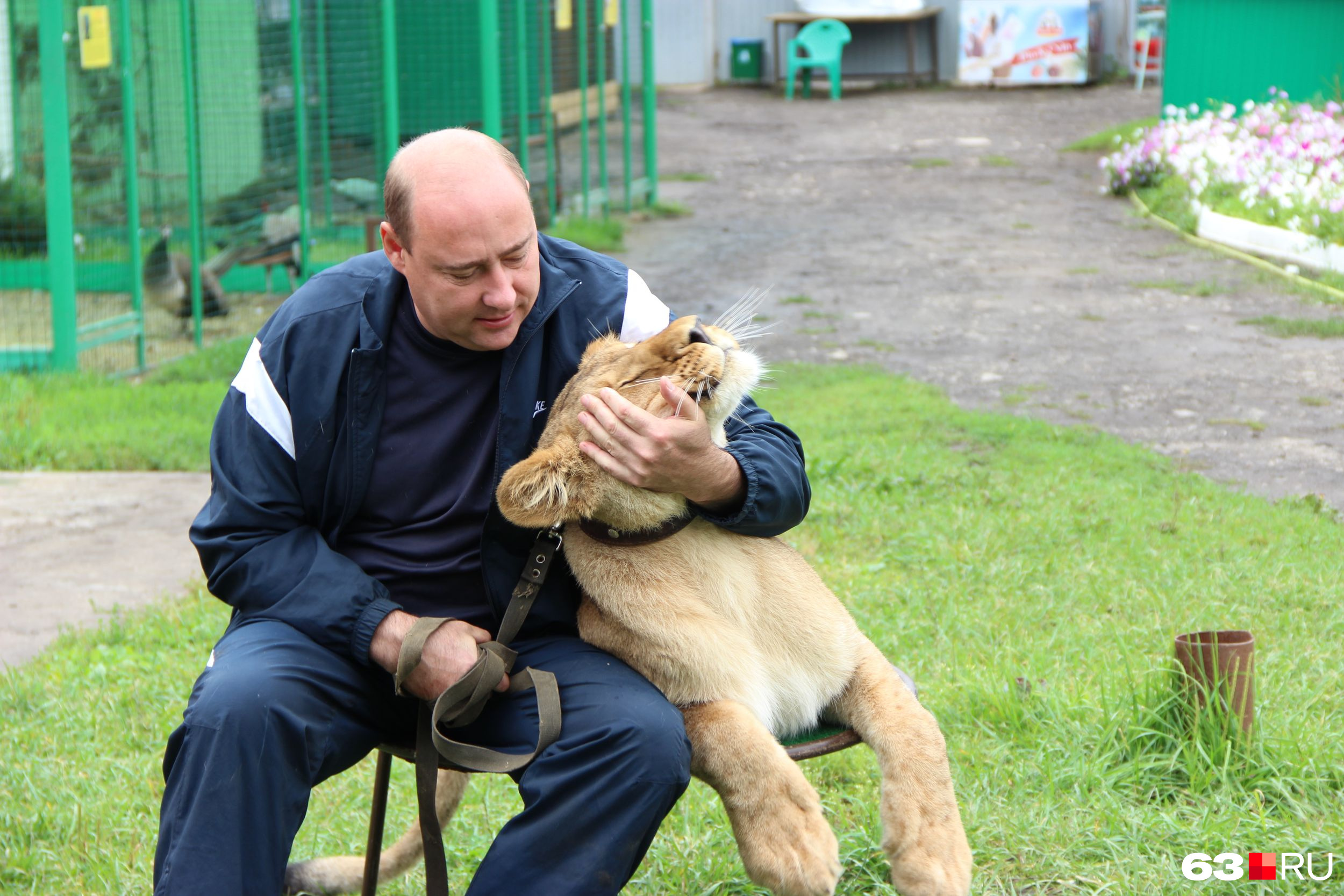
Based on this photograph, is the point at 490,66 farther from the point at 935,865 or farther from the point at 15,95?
the point at 935,865

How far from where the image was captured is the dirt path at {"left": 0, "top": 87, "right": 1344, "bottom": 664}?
19.4 ft

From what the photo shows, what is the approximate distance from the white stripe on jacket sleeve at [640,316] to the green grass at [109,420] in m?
3.64

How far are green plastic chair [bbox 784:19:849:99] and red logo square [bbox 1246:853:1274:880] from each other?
20807 mm

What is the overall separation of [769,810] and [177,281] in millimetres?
7577

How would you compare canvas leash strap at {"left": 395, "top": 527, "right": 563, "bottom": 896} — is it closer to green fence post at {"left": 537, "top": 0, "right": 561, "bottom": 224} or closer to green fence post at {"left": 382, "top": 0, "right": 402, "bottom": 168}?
green fence post at {"left": 382, "top": 0, "right": 402, "bottom": 168}

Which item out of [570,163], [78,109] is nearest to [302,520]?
[78,109]

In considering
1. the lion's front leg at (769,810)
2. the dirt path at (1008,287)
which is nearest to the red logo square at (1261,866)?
the lion's front leg at (769,810)

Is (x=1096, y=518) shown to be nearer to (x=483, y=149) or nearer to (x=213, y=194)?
(x=483, y=149)

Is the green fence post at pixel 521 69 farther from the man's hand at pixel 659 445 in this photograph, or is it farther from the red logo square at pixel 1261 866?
the red logo square at pixel 1261 866

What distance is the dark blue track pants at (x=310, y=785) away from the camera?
8.13ft

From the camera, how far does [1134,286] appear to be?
10219 mm

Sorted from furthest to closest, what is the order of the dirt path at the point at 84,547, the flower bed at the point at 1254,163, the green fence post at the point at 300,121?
the flower bed at the point at 1254,163 < the green fence post at the point at 300,121 < the dirt path at the point at 84,547

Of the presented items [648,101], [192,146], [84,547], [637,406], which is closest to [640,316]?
[637,406]

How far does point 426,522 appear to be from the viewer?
2.95 m
